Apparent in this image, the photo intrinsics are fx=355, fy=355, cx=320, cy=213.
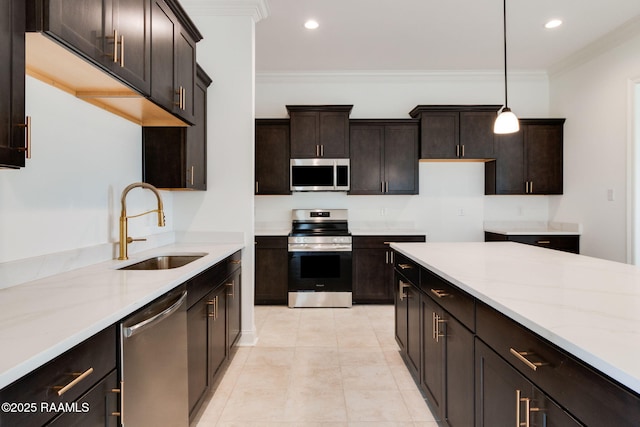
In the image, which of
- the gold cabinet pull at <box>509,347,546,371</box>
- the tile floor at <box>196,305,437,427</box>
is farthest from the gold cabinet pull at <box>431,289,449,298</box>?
the tile floor at <box>196,305,437,427</box>

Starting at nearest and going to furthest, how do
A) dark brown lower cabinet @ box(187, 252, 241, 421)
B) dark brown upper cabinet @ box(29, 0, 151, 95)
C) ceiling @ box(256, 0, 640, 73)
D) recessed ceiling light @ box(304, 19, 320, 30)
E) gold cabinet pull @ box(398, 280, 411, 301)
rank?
dark brown upper cabinet @ box(29, 0, 151, 95)
dark brown lower cabinet @ box(187, 252, 241, 421)
gold cabinet pull @ box(398, 280, 411, 301)
ceiling @ box(256, 0, 640, 73)
recessed ceiling light @ box(304, 19, 320, 30)

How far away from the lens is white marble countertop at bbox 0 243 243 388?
812mm

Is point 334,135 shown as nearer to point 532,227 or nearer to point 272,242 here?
point 272,242

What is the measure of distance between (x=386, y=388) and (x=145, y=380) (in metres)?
1.62

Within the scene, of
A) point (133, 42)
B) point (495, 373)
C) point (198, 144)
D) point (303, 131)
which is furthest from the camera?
point (303, 131)

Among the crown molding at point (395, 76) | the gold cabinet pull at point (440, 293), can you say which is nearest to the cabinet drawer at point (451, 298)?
the gold cabinet pull at point (440, 293)

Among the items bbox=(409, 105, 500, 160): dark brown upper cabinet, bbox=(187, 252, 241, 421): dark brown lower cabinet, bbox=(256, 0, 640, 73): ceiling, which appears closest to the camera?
bbox=(187, 252, 241, 421): dark brown lower cabinet

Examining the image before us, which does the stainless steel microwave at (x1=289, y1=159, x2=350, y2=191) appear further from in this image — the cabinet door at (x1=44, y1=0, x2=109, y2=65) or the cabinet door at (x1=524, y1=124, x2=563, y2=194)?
the cabinet door at (x1=44, y1=0, x2=109, y2=65)

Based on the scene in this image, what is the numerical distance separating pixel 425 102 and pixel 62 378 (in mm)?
4861

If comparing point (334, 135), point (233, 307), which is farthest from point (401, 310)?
point (334, 135)

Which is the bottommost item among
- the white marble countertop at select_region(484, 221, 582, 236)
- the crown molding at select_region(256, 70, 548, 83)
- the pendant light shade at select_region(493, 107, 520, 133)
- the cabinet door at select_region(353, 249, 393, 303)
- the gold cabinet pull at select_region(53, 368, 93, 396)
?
the cabinet door at select_region(353, 249, 393, 303)

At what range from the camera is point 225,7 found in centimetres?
305

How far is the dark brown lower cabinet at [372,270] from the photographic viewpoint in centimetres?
428

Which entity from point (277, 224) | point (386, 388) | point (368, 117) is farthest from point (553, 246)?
point (277, 224)
